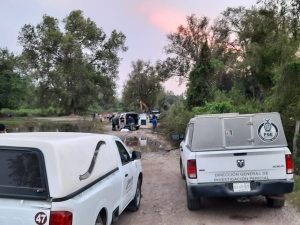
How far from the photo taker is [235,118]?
20.3 feet

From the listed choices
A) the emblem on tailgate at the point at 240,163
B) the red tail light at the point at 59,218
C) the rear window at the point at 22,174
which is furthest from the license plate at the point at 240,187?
the rear window at the point at 22,174

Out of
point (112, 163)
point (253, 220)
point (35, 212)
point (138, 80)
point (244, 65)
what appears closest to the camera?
point (35, 212)

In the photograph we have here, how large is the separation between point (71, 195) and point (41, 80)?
5025 centimetres

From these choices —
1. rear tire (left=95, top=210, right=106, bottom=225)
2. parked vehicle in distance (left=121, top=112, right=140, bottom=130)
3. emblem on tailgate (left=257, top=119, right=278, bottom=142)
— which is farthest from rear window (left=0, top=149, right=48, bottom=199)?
parked vehicle in distance (left=121, top=112, right=140, bottom=130)

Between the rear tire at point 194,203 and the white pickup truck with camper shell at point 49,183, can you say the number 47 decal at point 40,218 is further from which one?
the rear tire at point 194,203

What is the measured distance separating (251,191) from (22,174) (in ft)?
13.3

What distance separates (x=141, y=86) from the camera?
228 ft

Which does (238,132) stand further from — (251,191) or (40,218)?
(40,218)

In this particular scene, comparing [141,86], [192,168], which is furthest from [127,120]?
[141,86]

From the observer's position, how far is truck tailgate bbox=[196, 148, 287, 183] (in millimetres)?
5754

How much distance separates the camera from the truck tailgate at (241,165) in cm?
575

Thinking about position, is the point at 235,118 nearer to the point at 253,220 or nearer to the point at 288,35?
the point at 253,220

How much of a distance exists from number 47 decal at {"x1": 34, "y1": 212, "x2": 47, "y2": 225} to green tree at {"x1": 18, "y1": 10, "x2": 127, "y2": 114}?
46.4 m

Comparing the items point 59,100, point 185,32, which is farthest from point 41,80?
point 185,32
